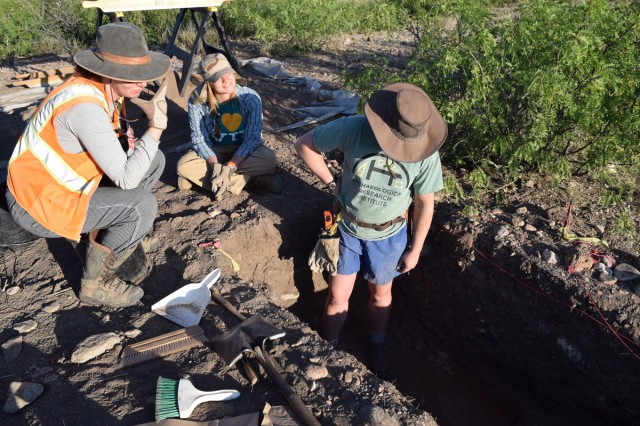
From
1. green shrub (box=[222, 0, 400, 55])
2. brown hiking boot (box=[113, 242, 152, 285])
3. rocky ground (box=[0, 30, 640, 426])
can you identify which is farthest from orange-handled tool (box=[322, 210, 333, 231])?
green shrub (box=[222, 0, 400, 55])

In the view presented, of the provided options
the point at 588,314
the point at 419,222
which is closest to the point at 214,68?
the point at 419,222

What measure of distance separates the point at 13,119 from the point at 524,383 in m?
5.65

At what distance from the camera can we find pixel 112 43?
9.10ft

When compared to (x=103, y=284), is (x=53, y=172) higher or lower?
higher

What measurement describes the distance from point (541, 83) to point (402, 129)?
1333 mm

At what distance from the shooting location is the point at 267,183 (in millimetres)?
4410

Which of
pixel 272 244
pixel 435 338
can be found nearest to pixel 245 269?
pixel 272 244

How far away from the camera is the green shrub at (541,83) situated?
3467 millimetres

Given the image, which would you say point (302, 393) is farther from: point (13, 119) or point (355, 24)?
point (355, 24)

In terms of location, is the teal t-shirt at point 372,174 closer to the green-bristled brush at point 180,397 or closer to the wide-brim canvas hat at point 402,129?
the wide-brim canvas hat at point 402,129

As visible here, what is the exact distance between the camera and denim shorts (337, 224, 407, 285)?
3354mm

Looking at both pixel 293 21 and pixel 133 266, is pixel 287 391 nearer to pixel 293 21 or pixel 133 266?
pixel 133 266

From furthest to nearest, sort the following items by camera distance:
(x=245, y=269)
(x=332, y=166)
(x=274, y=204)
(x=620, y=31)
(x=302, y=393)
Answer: (x=332, y=166)
(x=274, y=204)
(x=245, y=269)
(x=620, y=31)
(x=302, y=393)

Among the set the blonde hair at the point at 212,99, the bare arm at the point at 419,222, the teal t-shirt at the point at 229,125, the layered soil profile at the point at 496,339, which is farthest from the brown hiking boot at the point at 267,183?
the bare arm at the point at 419,222
